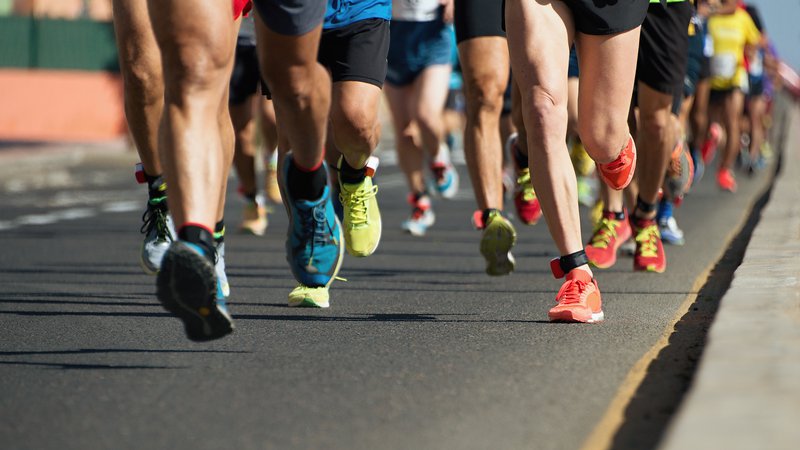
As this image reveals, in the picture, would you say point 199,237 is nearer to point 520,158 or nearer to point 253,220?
point 520,158

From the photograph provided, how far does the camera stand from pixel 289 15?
4.85 m

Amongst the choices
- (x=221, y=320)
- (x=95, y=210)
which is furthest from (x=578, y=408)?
(x=95, y=210)

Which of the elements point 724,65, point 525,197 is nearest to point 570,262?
point 525,197

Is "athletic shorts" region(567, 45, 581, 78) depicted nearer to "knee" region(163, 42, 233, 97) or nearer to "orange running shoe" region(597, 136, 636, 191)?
"orange running shoe" region(597, 136, 636, 191)

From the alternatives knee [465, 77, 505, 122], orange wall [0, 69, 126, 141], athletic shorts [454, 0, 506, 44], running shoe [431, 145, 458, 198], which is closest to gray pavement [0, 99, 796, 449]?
knee [465, 77, 505, 122]

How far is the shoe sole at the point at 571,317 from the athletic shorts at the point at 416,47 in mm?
4587

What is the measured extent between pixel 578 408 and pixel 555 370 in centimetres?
56

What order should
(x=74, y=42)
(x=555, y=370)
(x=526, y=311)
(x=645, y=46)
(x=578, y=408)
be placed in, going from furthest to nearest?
1. (x=74, y=42)
2. (x=645, y=46)
3. (x=526, y=311)
4. (x=555, y=370)
5. (x=578, y=408)

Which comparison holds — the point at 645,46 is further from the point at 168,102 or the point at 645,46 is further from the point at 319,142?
the point at 168,102

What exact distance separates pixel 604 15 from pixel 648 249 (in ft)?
7.21

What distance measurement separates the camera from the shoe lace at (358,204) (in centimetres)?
636

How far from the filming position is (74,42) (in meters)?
25.3

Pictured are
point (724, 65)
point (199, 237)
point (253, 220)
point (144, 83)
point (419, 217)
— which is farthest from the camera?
point (724, 65)

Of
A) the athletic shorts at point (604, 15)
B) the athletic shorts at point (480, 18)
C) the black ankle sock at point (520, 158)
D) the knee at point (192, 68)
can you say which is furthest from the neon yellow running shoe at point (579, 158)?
the knee at point (192, 68)
